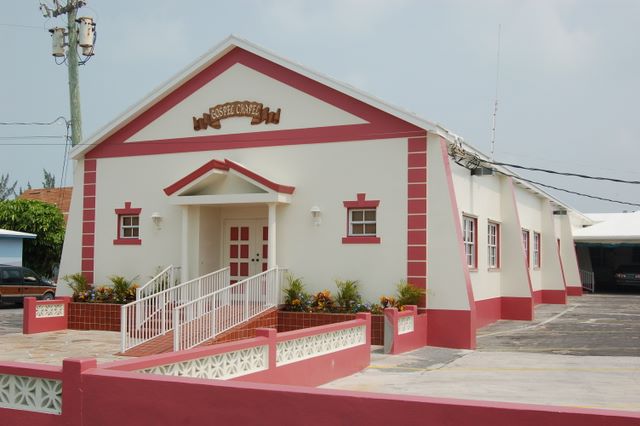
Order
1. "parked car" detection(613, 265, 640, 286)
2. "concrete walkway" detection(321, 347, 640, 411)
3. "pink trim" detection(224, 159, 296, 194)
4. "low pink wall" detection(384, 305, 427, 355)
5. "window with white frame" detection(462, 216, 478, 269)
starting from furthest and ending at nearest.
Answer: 1. "parked car" detection(613, 265, 640, 286)
2. "window with white frame" detection(462, 216, 478, 269)
3. "pink trim" detection(224, 159, 296, 194)
4. "low pink wall" detection(384, 305, 427, 355)
5. "concrete walkway" detection(321, 347, 640, 411)

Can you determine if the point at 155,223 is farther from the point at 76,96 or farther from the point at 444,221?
the point at 76,96

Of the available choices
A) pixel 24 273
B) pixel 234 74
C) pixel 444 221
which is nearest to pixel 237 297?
pixel 444 221

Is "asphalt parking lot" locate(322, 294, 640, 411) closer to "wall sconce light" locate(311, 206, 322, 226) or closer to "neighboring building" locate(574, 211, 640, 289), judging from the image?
"wall sconce light" locate(311, 206, 322, 226)

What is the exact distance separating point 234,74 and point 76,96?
11618 millimetres

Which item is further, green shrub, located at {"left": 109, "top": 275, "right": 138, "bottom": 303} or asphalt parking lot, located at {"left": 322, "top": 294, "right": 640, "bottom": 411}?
green shrub, located at {"left": 109, "top": 275, "right": 138, "bottom": 303}

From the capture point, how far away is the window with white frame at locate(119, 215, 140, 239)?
19.8 meters

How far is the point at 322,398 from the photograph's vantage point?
5969mm

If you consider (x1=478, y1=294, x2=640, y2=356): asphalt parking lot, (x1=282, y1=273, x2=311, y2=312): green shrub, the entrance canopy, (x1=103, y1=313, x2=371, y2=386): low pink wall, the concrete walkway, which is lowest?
the concrete walkway

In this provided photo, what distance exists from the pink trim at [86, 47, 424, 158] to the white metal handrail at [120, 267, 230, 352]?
10.8 feet

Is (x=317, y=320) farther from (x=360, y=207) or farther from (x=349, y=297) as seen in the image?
(x=360, y=207)

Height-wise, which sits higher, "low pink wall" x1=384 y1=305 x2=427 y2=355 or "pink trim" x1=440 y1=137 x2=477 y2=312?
"pink trim" x1=440 y1=137 x2=477 y2=312

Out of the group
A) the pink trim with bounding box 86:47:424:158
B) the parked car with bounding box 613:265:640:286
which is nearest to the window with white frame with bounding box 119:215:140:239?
the pink trim with bounding box 86:47:424:158

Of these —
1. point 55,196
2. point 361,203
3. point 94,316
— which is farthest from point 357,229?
point 55,196

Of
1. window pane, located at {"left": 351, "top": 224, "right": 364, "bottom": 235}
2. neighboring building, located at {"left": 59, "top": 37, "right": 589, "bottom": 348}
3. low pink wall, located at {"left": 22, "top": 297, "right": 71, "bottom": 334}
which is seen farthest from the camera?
→ low pink wall, located at {"left": 22, "top": 297, "right": 71, "bottom": 334}
